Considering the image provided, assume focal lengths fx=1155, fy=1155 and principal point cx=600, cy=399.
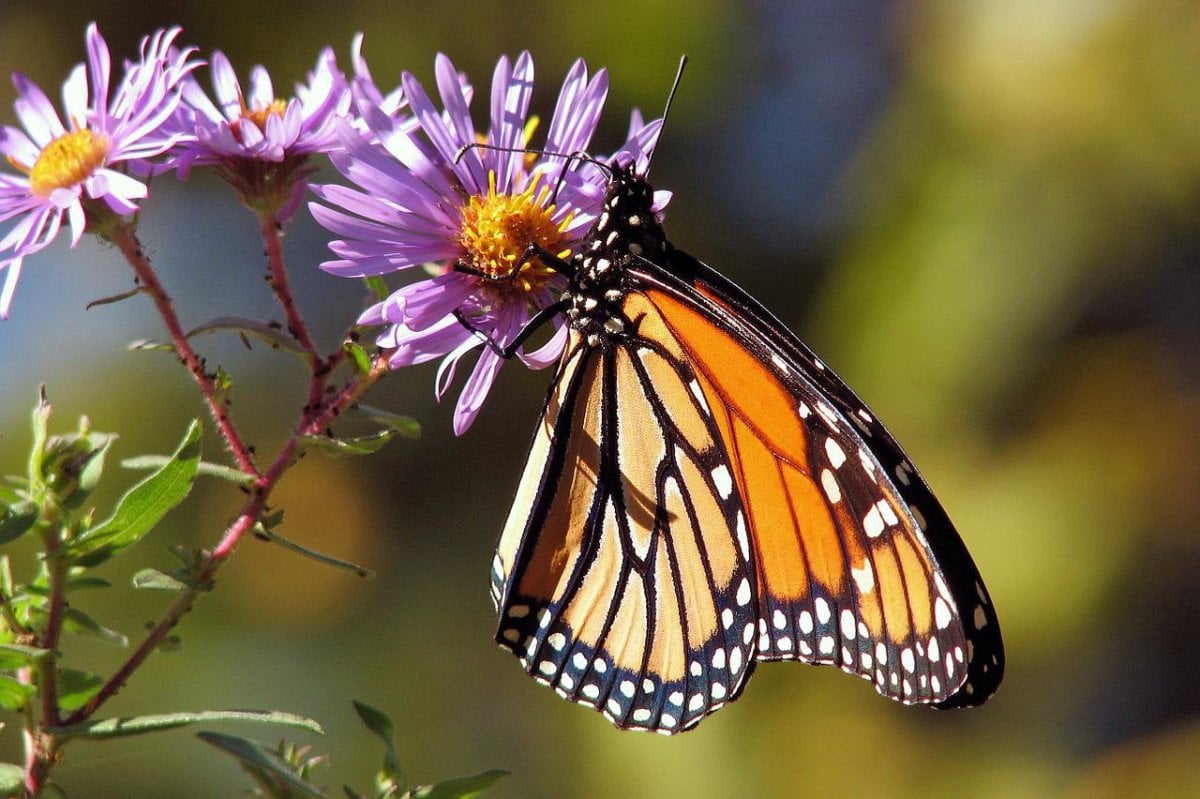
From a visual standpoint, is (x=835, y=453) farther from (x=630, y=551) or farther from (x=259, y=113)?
(x=259, y=113)

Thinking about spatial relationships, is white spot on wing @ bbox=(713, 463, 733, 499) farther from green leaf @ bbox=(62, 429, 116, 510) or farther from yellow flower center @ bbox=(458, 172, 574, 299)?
green leaf @ bbox=(62, 429, 116, 510)

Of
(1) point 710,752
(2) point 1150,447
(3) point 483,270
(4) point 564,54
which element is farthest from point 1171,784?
(4) point 564,54

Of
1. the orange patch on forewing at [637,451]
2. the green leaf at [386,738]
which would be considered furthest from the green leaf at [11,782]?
the orange patch on forewing at [637,451]

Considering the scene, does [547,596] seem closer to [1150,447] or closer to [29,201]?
[29,201]

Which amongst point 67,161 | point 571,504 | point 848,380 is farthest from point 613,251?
point 848,380

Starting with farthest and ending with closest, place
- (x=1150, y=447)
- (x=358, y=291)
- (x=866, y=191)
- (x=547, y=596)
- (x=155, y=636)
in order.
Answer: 1. (x=358, y=291)
2. (x=866, y=191)
3. (x=1150, y=447)
4. (x=547, y=596)
5. (x=155, y=636)

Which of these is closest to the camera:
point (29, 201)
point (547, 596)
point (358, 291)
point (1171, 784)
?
point (29, 201)
